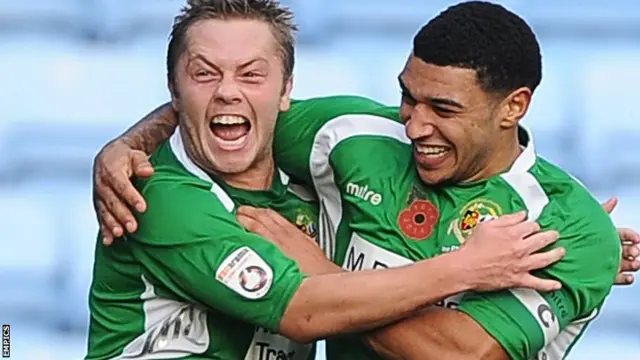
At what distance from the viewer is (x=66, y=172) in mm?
3348

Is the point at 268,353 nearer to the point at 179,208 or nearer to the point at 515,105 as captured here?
the point at 179,208

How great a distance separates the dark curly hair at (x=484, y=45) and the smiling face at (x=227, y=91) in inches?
8.8

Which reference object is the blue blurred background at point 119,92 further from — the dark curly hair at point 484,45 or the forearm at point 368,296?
the forearm at point 368,296

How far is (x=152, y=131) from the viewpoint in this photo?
259 cm

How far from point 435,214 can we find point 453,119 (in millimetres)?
151

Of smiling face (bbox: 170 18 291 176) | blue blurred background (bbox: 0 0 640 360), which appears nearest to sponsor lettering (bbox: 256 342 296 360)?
smiling face (bbox: 170 18 291 176)

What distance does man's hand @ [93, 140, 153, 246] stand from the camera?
7.71 ft

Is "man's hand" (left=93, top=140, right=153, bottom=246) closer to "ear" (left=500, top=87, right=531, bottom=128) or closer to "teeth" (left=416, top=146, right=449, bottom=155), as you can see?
"teeth" (left=416, top=146, right=449, bottom=155)

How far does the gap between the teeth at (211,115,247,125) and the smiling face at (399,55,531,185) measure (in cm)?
22

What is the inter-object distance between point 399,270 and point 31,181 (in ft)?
4.17

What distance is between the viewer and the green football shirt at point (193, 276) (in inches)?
89.8

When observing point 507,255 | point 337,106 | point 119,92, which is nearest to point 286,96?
point 337,106

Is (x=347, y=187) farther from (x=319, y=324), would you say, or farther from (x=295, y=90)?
(x=295, y=90)

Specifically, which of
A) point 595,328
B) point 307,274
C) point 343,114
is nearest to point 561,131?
point 595,328
